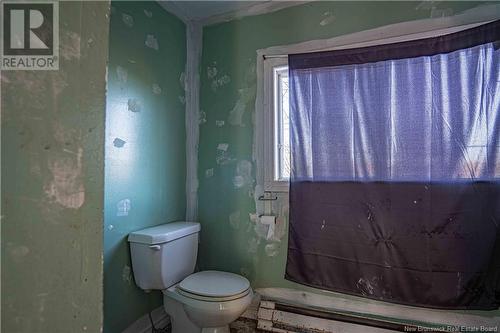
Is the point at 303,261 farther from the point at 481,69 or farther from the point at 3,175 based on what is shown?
the point at 3,175

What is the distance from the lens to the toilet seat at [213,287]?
154 cm

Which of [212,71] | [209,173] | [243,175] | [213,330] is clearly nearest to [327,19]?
[212,71]

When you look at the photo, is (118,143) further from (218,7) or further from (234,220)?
(218,7)

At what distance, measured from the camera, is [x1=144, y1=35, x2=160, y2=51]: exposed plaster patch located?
182 centimetres

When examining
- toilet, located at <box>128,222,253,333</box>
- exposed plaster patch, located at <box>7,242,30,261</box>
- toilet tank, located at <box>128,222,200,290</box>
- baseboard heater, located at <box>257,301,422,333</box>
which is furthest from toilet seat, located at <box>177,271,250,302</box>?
exposed plaster patch, located at <box>7,242,30,261</box>

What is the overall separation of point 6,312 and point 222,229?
1.61m

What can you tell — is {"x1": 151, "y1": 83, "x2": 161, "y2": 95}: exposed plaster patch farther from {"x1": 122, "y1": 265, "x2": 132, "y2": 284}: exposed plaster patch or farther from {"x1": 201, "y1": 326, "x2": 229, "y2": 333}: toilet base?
{"x1": 201, "y1": 326, "x2": 229, "y2": 333}: toilet base

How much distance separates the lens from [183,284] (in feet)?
5.43

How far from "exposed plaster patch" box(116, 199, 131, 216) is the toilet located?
0.14 meters

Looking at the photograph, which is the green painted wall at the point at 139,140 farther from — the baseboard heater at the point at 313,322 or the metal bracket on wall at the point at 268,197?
the baseboard heater at the point at 313,322

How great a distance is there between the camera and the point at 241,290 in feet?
5.25

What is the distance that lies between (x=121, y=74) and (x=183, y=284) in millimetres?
1296

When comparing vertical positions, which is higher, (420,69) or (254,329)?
(420,69)

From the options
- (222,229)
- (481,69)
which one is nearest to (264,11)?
(481,69)
